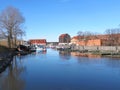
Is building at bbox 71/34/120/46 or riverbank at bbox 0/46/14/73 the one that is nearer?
riverbank at bbox 0/46/14/73

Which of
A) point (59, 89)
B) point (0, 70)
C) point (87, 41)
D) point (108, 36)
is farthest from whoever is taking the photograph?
point (87, 41)

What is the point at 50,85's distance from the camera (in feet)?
53.1

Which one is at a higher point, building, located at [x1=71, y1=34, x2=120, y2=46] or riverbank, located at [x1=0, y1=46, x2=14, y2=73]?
building, located at [x1=71, y1=34, x2=120, y2=46]

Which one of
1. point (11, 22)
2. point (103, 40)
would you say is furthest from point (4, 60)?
point (103, 40)

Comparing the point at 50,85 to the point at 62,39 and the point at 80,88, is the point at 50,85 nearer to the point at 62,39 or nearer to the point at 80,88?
the point at 80,88

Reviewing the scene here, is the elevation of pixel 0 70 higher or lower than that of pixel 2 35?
lower

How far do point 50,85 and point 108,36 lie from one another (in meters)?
74.4

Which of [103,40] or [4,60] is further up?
[103,40]

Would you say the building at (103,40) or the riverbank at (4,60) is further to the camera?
the building at (103,40)

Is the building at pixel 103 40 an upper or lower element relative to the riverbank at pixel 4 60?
upper

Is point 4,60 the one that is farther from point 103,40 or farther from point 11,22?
point 103,40

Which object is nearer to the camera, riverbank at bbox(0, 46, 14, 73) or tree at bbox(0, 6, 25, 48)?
riverbank at bbox(0, 46, 14, 73)

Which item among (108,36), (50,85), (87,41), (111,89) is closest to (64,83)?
(50,85)

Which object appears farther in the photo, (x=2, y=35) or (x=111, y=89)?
(x=2, y=35)
